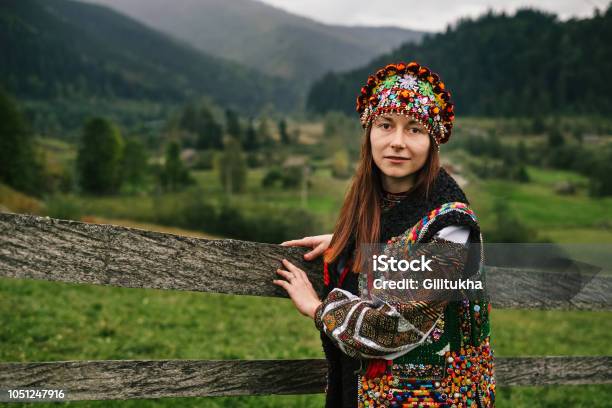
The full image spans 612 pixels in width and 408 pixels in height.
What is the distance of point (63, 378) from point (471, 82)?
109204 mm

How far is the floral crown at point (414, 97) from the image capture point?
6.38 feet

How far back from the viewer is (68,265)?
6.34 feet

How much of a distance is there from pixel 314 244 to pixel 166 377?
957mm

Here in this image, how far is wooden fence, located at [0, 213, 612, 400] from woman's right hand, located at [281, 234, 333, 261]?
0.03 meters

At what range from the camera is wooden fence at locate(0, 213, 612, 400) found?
1.90 meters

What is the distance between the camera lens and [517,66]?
101750 mm

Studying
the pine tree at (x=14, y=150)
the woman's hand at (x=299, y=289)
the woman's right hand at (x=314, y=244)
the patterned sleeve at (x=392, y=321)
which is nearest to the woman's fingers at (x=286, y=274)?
the woman's hand at (x=299, y=289)

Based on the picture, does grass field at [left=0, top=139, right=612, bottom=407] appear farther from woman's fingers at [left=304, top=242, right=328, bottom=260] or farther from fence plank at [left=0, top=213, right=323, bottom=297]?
woman's fingers at [left=304, top=242, right=328, bottom=260]

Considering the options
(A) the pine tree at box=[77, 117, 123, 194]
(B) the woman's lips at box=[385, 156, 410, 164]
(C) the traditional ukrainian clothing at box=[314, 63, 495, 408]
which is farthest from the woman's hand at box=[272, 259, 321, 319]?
(A) the pine tree at box=[77, 117, 123, 194]

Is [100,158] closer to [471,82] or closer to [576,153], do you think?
[576,153]

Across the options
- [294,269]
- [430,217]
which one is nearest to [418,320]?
[430,217]

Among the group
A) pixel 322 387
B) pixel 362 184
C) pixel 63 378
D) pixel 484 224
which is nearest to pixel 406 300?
pixel 362 184

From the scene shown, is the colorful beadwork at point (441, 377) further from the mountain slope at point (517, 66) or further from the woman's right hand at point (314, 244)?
the mountain slope at point (517, 66)

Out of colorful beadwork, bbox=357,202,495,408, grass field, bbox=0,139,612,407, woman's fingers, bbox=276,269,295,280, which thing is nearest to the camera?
colorful beadwork, bbox=357,202,495,408
